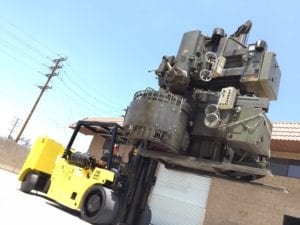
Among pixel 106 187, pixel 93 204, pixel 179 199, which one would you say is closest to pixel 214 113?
pixel 106 187

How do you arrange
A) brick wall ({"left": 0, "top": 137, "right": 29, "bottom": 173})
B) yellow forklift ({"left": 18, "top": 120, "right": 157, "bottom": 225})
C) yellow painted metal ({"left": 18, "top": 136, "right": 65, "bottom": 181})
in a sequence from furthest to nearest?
brick wall ({"left": 0, "top": 137, "right": 29, "bottom": 173}) < yellow painted metal ({"left": 18, "top": 136, "right": 65, "bottom": 181}) < yellow forklift ({"left": 18, "top": 120, "right": 157, "bottom": 225})

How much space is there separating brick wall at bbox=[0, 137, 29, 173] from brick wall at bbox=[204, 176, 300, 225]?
16.8m

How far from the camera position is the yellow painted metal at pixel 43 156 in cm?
1034

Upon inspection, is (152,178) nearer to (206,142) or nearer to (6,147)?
(206,142)

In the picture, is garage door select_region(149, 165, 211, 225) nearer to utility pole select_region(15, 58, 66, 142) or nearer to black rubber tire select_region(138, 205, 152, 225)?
black rubber tire select_region(138, 205, 152, 225)

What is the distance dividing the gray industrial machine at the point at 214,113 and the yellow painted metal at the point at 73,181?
1.30 meters

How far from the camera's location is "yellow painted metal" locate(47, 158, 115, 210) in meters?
7.83

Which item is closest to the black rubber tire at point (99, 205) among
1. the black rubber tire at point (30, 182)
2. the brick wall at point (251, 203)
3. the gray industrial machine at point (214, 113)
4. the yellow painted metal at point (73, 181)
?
the yellow painted metal at point (73, 181)

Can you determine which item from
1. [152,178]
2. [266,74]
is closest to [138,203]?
[152,178]

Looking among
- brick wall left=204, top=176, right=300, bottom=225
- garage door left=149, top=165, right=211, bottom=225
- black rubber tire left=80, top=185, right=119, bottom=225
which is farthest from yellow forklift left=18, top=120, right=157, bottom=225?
garage door left=149, top=165, right=211, bottom=225

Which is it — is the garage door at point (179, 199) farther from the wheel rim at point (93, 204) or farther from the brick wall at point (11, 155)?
the brick wall at point (11, 155)

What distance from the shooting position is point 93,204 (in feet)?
24.5

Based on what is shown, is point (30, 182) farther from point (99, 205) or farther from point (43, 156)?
point (99, 205)

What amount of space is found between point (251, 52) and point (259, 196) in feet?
25.9
